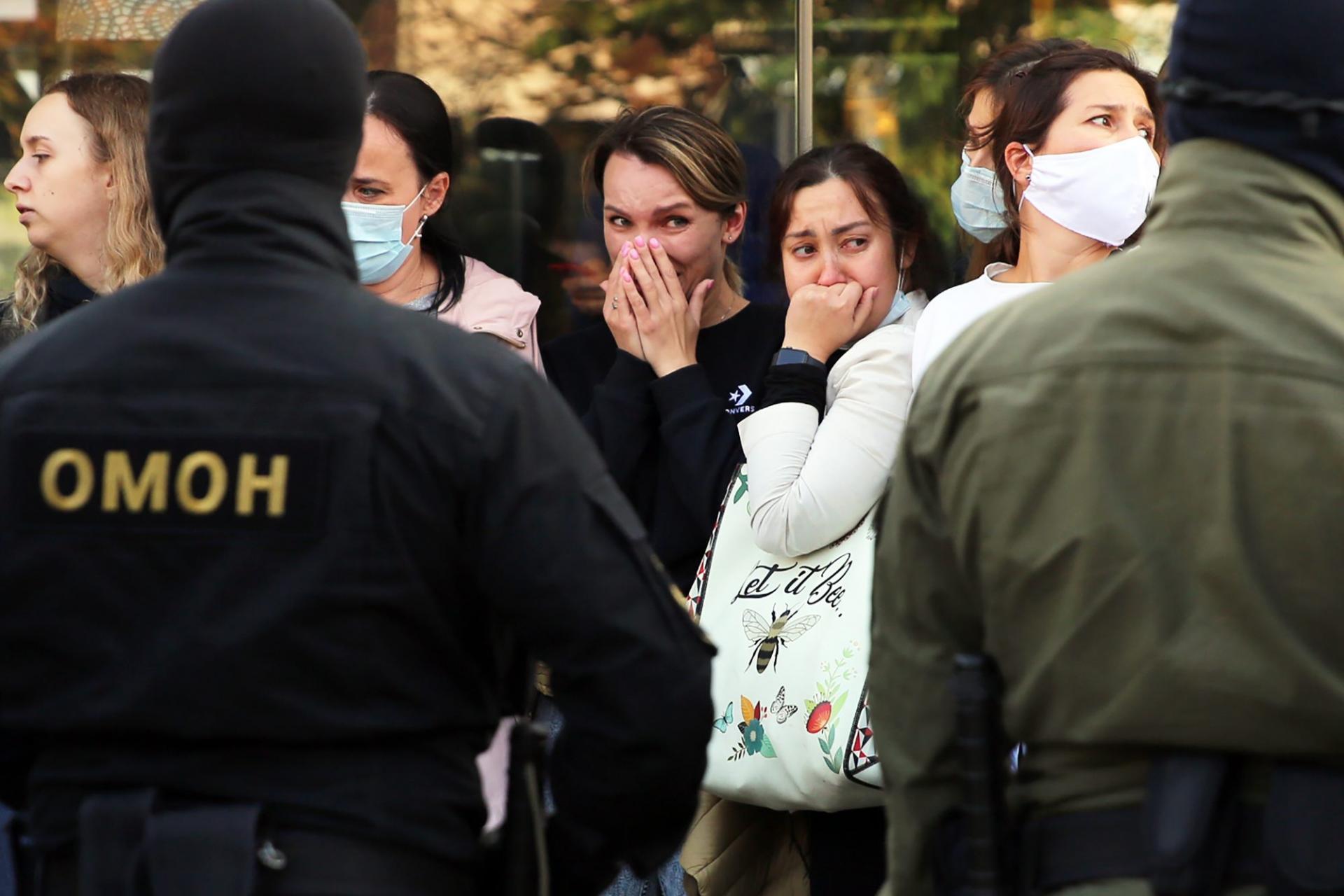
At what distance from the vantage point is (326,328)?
201cm

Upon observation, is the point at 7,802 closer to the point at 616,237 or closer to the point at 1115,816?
the point at 1115,816

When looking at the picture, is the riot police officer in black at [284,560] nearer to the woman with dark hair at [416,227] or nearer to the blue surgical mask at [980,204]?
the woman with dark hair at [416,227]

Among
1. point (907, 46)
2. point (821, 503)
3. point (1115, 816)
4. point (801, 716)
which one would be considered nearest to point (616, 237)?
point (821, 503)

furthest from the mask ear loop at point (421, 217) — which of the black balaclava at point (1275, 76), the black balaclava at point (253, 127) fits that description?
the black balaclava at point (1275, 76)

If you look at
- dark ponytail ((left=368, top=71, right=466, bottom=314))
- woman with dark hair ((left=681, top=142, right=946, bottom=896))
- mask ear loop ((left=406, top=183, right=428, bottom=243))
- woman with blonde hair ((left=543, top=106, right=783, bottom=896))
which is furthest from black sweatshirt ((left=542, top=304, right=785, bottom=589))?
mask ear loop ((left=406, top=183, right=428, bottom=243))

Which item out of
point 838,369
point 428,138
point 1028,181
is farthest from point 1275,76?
point 428,138

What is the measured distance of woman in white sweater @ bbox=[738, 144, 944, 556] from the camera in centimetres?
320

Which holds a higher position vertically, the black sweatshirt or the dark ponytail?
the dark ponytail

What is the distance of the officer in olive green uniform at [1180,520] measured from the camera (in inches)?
72.8

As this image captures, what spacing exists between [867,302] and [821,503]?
0.66 metres

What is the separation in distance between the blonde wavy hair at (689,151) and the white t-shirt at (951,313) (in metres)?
0.77

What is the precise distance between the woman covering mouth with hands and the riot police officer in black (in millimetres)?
1526

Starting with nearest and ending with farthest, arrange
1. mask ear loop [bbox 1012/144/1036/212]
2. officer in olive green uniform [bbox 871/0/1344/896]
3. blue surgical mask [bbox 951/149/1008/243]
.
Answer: officer in olive green uniform [bbox 871/0/1344/896] → mask ear loop [bbox 1012/144/1036/212] → blue surgical mask [bbox 951/149/1008/243]

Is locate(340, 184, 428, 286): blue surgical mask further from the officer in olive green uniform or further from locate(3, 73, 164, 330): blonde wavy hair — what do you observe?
the officer in olive green uniform
